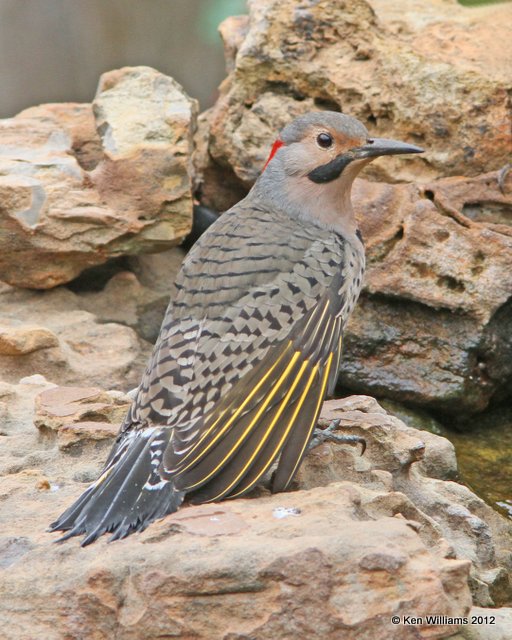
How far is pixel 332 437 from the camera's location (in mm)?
4293

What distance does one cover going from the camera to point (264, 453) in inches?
153

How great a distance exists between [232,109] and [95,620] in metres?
4.06

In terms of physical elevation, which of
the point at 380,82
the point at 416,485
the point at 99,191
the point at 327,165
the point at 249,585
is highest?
the point at 380,82

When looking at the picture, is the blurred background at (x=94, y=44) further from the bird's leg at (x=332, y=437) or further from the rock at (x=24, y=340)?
the bird's leg at (x=332, y=437)

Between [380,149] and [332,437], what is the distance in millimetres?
1346

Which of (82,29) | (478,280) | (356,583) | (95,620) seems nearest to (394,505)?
(356,583)

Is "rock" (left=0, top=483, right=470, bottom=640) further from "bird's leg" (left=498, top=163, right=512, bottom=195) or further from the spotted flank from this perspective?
"bird's leg" (left=498, top=163, right=512, bottom=195)

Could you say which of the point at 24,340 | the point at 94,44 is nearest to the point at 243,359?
the point at 24,340

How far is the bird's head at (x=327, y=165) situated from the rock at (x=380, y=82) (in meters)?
1.43

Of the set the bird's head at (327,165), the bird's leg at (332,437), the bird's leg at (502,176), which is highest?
the bird's head at (327,165)

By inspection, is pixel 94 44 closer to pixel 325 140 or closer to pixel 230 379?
pixel 325 140

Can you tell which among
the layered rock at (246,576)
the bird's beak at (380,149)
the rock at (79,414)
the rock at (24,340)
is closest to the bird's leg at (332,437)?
the layered rock at (246,576)

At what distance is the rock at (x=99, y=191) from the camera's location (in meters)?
6.01

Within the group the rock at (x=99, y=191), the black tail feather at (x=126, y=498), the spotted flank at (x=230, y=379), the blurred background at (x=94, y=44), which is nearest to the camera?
the black tail feather at (x=126, y=498)
